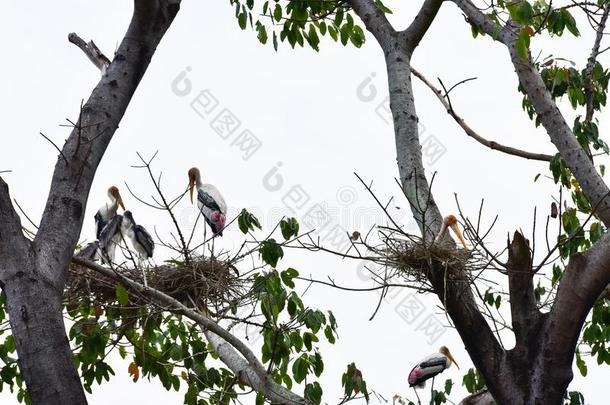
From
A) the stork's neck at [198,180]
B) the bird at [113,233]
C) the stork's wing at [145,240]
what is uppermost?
the stork's neck at [198,180]

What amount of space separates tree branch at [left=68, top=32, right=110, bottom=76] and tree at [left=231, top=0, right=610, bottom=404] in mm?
1494

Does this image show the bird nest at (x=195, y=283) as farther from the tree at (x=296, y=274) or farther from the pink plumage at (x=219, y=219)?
the pink plumage at (x=219, y=219)

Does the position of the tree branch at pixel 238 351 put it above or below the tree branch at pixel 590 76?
below

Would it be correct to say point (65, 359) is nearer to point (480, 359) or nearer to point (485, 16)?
point (480, 359)

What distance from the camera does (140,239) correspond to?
8922 mm

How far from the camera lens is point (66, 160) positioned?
12.2 feet

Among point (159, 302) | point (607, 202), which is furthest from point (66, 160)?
point (607, 202)

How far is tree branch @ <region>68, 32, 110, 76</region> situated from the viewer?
5293mm

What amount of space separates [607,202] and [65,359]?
2.68 m

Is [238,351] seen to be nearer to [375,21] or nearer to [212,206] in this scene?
[375,21]

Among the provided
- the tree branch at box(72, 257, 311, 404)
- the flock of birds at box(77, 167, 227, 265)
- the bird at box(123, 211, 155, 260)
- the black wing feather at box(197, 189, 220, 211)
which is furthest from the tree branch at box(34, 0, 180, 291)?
the black wing feather at box(197, 189, 220, 211)

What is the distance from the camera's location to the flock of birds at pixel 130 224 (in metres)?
8.52

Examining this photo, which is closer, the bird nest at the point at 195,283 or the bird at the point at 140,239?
the bird nest at the point at 195,283

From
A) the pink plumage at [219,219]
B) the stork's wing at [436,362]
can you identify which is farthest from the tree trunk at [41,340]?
the stork's wing at [436,362]
